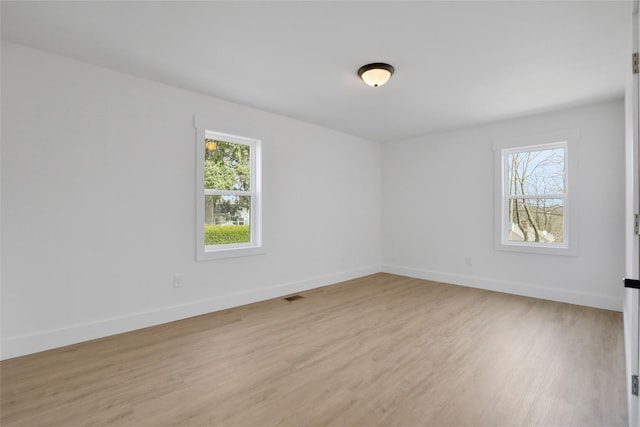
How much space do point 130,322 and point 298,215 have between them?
2452mm

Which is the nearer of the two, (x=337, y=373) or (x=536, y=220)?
(x=337, y=373)

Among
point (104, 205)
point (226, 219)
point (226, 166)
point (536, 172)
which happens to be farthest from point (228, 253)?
point (536, 172)

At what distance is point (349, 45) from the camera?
8.14ft

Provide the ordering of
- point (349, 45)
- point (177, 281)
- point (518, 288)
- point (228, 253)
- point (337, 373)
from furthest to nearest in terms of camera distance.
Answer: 1. point (518, 288)
2. point (228, 253)
3. point (177, 281)
4. point (349, 45)
5. point (337, 373)

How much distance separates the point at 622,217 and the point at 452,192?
2053 millimetres

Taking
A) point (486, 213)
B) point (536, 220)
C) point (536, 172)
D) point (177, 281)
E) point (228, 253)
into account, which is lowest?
point (177, 281)

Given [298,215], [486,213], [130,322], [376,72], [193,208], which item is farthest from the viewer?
[486,213]

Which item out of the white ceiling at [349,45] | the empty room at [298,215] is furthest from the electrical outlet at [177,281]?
the white ceiling at [349,45]

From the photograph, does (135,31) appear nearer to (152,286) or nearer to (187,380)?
(152,286)

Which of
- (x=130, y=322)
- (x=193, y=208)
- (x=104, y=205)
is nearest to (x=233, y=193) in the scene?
(x=193, y=208)

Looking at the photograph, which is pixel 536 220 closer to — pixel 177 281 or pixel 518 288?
pixel 518 288

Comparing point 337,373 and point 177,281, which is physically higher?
point 177,281

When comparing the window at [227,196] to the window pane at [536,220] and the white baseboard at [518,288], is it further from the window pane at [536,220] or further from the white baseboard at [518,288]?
the window pane at [536,220]

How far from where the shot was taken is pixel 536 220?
14.4 feet
